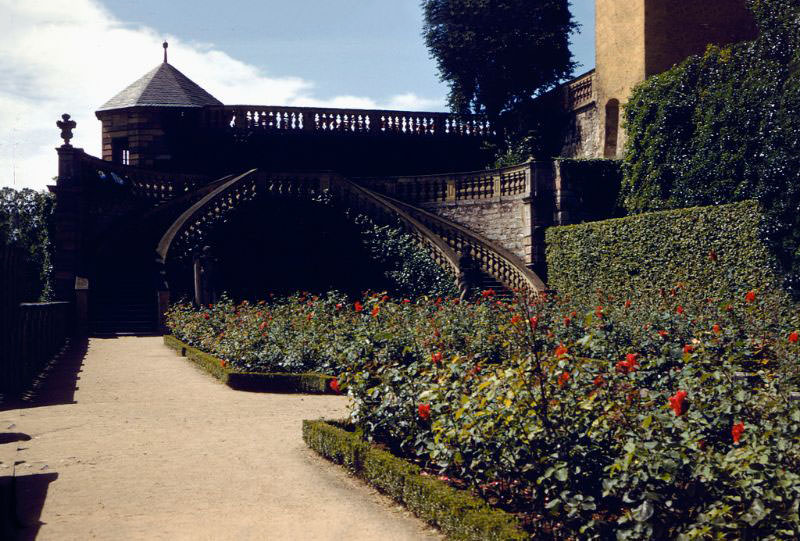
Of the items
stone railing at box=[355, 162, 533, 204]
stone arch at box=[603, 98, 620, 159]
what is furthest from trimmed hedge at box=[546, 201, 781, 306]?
stone arch at box=[603, 98, 620, 159]

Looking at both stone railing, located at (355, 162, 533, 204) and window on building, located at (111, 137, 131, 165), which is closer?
stone railing, located at (355, 162, 533, 204)

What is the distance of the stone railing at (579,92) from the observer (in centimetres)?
2787

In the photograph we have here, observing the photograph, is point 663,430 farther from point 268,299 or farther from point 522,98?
point 522,98

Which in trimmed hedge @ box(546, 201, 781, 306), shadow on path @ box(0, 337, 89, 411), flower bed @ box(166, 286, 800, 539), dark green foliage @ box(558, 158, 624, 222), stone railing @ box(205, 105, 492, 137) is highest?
stone railing @ box(205, 105, 492, 137)

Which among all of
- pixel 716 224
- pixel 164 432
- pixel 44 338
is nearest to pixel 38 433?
pixel 164 432

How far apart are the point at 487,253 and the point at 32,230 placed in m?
33.6

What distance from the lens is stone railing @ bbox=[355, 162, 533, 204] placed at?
2406 centimetres

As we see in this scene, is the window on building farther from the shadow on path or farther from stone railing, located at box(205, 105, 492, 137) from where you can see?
the shadow on path

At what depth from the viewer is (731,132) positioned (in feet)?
65.2

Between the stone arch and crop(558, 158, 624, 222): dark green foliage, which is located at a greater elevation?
the stone arch

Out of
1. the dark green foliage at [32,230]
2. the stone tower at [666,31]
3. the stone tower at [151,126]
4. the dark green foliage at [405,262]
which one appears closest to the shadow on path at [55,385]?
the dark green foliage at [32,230]

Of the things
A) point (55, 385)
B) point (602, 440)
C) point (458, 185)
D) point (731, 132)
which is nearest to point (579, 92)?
point (458, 185)

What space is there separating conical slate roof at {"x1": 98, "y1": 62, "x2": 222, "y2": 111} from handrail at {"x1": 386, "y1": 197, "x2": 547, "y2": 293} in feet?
36.0

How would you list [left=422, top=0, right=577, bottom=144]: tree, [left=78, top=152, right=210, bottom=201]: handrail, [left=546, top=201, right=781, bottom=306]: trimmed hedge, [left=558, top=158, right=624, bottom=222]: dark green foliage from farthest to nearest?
[left=422, top=0, right=577, bottom=144]: tree → [left=558, top=158, right=624, bottom=222]: dark green foliage → [left=78, top=152, right=210, bottom=201]: handrail → [left=546, top=201, right=781, bottom=306]: trimmed hedge
